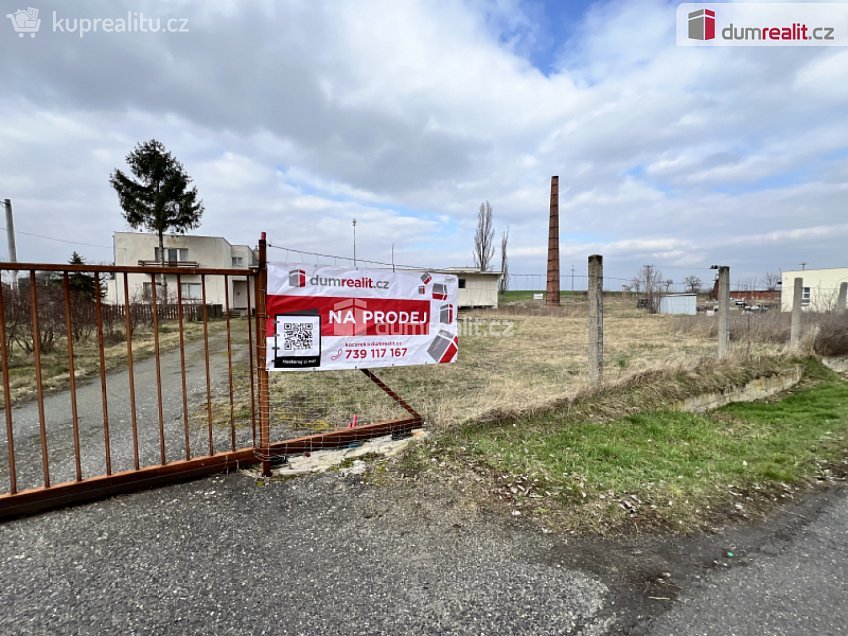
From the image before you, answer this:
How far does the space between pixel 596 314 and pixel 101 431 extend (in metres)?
5.91

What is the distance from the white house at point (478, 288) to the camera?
28484mm

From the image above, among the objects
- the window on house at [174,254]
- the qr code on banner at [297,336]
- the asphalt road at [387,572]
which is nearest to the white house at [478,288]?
the window on house at [174,254]

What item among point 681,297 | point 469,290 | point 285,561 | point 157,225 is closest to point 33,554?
point 285,561

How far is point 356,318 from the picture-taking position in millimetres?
3568

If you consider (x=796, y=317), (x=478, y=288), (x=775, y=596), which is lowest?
(x=775, y=596)

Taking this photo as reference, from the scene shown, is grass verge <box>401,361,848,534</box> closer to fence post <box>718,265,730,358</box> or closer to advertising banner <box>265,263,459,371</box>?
advertising banner <box>265,263,459,371</box>

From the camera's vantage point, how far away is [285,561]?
7.36 ft

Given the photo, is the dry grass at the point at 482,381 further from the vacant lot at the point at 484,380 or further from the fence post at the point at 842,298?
the fence post at the point at 842,298

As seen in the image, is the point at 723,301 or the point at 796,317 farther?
the point at 796,317

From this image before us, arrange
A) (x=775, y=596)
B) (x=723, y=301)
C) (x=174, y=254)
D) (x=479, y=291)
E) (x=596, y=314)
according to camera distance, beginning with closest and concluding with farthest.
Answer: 1. (x=775, y=596)
2. (x=596, y=314)
3. (x=723, y=301)
4. (x=479, y=291)
5. (x=174, y=254)

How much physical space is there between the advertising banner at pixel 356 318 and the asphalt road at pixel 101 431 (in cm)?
144

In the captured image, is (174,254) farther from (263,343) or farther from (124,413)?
(263,343)

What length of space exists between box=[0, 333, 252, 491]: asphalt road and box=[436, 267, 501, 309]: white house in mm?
22333

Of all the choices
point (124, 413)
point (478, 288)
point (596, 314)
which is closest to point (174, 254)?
point (478, 288)
